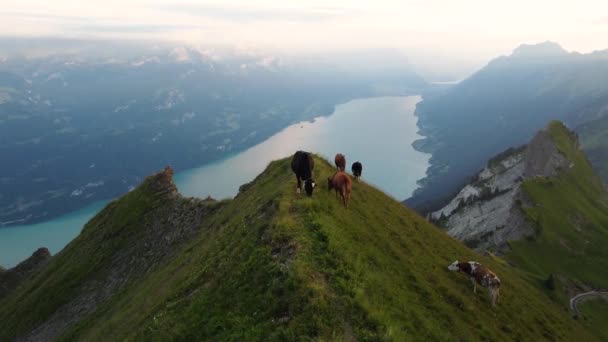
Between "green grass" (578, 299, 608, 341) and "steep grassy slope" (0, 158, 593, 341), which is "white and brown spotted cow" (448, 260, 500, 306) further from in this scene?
"green grass" (578, 299, 608, 341)

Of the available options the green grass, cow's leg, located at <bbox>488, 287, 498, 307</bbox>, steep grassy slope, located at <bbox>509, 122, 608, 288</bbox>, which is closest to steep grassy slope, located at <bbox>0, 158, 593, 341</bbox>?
cow's leg, located at <bbox>488, 287, 498, 307</bbox>

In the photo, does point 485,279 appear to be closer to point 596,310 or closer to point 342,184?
point 342,184

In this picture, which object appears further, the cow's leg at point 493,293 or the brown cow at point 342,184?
the brown cow at point 342,184

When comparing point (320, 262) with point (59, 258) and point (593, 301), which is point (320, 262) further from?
point (593, 301)

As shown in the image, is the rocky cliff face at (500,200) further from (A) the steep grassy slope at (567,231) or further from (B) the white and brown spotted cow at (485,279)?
(B) the white and brown spotted cow at (485,279)

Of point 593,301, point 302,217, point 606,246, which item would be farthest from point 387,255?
point 606,246

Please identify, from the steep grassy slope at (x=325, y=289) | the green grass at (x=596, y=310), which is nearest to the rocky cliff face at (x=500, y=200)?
the green grass at (x=596, y=310)
